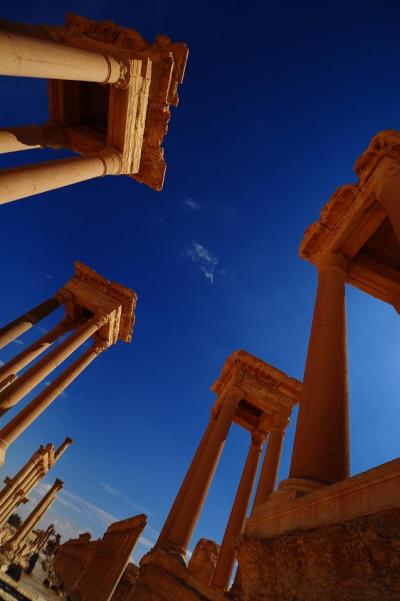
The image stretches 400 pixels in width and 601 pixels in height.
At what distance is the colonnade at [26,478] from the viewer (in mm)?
29297

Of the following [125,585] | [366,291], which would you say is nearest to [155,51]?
[366,291]

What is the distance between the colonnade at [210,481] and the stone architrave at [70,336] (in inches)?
365

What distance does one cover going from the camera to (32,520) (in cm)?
3938

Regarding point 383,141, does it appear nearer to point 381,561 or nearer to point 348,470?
point 348,470

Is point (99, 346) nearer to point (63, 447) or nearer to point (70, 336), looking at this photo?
point (70, 336)

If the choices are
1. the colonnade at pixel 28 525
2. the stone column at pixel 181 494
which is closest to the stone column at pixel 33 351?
the stone column at pixel 181 494

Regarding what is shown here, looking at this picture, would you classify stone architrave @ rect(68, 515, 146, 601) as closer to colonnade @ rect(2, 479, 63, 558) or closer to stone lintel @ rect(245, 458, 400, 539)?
stone lintel @ rect(245, 458, 400, 539)

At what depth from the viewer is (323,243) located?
464 inches

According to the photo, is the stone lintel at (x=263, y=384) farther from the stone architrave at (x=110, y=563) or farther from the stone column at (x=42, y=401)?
the stone column at (x=42, y=401)

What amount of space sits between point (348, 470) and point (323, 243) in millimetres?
8105

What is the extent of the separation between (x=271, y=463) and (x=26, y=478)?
2824cm

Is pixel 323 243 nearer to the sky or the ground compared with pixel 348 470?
nearer to the sky

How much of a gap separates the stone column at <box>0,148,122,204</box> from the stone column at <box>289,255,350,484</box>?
384 inches

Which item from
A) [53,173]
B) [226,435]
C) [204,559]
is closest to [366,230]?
[53,173]
